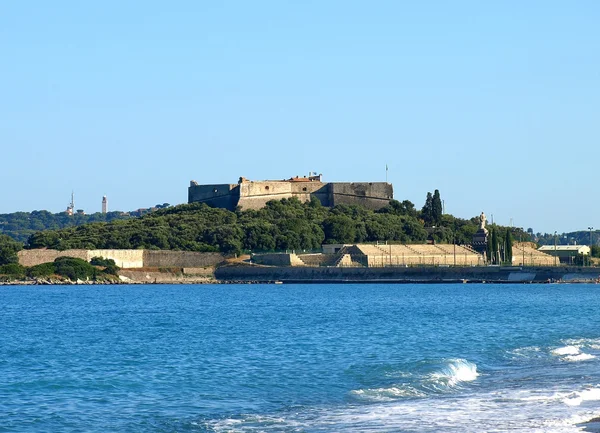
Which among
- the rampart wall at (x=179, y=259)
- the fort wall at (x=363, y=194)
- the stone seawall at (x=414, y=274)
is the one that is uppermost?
the fort wall at (x=363, y=194)

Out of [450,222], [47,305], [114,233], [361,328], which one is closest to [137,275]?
[114,233]

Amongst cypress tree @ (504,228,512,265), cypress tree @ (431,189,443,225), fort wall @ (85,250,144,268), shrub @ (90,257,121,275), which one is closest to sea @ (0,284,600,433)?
shrub @ (90,257,121,275)

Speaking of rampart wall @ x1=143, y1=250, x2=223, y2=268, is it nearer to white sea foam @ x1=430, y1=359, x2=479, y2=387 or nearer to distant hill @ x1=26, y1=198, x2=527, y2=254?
distant hill @ x1=26, y1=198, x2=527, y2=254

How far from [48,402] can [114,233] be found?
88.6m

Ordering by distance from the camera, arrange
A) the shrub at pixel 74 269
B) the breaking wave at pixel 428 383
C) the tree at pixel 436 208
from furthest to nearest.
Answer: the tree at pixel 436 208 → the shrub at pixel 74 269 → the breaking wave at pixel 428 383

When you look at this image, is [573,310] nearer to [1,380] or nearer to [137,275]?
[1,380]

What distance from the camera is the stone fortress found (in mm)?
118125

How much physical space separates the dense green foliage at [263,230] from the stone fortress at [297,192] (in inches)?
85.2

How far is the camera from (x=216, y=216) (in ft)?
364

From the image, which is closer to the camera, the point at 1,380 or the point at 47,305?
the point at 1,380

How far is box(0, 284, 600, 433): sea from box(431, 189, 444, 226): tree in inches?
2651

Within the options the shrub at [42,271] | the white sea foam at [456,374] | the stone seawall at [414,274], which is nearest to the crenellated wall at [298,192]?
the stone seawall at [414,274]

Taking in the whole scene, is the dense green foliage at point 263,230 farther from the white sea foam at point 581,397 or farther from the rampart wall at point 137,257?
the white sea foam at point 581,397

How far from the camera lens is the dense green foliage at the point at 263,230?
4080 inches
